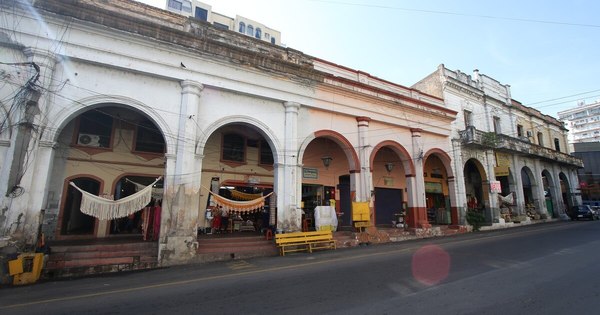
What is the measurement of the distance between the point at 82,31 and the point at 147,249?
7.30 metres

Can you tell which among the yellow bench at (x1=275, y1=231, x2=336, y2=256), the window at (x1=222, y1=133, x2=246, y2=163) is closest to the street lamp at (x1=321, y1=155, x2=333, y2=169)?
the window at (x1=222, y1=133, x2=246, y2=163)

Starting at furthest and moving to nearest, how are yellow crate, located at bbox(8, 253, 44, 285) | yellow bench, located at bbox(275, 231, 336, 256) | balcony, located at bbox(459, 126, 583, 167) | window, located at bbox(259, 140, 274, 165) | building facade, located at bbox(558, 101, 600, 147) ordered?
building facade, located at bbox(558, 101, 600, 147) → balcony, located at bbox(459, 126, 583, 167) → window, located at bbox(259, 140, 274, 165) → yellow bench, located at bbox(275, 231, 336, 256) → yellow crate, located at bbox(8, 253, 44, 285)

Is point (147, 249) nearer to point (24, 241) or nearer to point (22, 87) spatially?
point (24, 241)

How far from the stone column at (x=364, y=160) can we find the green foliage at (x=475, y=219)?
8.50 meters

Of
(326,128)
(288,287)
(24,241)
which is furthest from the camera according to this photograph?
(326,128)

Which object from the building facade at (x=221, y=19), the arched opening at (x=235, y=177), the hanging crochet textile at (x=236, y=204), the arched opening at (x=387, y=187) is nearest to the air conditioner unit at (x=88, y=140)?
the arched opening at (x=235, y=177)

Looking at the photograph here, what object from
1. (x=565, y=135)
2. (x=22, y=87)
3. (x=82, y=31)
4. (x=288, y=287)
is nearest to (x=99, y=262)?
(x=22, y=87)

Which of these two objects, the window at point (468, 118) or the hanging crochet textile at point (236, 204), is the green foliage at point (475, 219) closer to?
the window at point (468, 118)

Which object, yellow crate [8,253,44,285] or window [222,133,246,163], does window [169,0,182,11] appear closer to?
window [222,133,246,163]

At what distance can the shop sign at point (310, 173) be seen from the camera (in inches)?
605

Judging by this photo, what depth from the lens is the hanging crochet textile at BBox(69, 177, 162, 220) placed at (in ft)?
27.8

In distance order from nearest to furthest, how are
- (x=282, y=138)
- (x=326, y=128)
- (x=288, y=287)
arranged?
(x=288, y=287) → (x=282, y=138) → (x=326, y=128)

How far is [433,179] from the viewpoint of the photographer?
67.8 ft

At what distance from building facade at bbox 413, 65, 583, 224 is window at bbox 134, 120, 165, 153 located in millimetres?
17201
